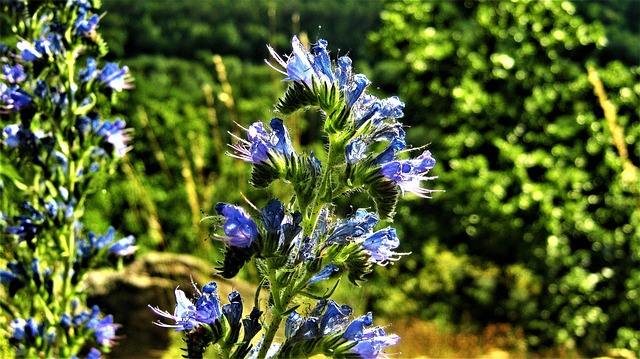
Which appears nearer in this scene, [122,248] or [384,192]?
[384,192]

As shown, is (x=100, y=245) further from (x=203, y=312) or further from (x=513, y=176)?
(x=513, y=176)

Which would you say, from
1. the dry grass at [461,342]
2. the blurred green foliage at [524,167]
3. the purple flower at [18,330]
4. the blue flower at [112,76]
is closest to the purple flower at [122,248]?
the purple flower at [18,330]

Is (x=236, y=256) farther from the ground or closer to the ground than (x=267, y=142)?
closer to the ground

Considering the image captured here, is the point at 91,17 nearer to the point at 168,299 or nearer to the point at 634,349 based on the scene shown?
the point at 168,299

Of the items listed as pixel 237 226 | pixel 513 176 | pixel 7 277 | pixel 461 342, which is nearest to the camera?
pixel 237 226

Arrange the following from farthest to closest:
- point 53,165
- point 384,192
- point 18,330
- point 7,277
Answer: point 53,165 → point 7,277 → point 18,330 → point 384,192

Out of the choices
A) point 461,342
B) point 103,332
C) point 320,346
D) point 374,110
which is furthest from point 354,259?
point 461,342

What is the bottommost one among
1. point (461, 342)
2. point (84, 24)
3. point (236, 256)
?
point (236, 256)

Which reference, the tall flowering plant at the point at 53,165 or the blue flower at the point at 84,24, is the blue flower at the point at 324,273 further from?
the blue flower at the point at 84,24
